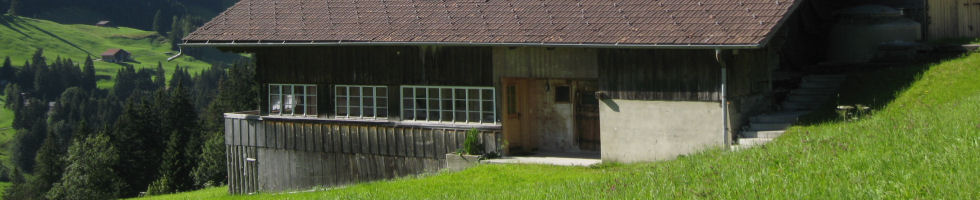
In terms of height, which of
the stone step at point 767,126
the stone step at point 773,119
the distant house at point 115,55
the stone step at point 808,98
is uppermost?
the distant house at point 115,55

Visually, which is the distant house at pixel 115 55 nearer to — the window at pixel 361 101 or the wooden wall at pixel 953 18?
the window at pixel 361 101

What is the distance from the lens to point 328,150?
24297 mm

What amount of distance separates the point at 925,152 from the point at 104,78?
15805cm

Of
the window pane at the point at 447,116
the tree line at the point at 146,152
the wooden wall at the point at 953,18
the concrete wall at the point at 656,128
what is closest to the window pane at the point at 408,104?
the window pane at the point at 447,116

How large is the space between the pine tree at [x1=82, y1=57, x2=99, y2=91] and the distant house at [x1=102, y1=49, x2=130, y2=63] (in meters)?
13.0

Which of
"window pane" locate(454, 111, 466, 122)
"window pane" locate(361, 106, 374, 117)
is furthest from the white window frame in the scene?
"window pane" locate(454, 111, 466, 122)

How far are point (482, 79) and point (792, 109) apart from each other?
6343 millimetres

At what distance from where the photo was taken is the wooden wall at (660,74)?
18219mm

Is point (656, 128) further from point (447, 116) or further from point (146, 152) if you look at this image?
point (146, 152)

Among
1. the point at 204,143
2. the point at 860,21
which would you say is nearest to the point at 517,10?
the point at 860,21

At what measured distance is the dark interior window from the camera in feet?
70.0

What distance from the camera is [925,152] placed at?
447 inches

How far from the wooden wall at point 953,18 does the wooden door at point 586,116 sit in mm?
7791

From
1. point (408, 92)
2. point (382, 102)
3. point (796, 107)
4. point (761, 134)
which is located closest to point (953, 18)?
point (796, 107)
